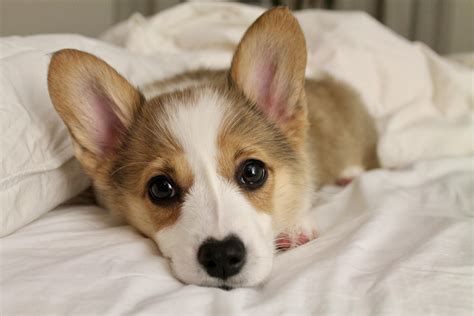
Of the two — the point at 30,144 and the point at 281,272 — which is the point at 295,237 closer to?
the point at 281,272

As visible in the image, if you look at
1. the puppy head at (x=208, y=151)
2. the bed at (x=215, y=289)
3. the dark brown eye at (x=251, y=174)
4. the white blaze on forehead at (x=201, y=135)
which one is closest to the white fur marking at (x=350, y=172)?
the bed at (x=215, y=289)

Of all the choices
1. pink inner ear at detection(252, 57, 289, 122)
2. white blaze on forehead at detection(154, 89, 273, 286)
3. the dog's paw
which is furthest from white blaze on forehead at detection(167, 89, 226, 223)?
the dog's paw

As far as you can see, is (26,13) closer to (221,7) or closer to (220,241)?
(221,7)

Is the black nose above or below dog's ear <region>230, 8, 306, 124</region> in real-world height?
below

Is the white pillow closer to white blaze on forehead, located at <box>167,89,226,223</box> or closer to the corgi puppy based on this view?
the corgi puppy

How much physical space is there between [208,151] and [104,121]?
0.53 metres

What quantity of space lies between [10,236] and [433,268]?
1290mm

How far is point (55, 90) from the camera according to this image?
1.58 m

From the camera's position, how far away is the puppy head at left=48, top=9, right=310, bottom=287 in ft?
4.58

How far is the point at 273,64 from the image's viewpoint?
1.84 metres

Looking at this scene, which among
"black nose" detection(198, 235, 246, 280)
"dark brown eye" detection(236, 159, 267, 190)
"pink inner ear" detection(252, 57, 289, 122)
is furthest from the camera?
"pink inner ear" detection(252, 57, 289, 122)

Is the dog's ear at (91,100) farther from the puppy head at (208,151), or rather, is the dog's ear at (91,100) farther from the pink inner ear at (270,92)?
the pink inner ear at (270,92)

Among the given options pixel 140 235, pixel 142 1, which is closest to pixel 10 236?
pixel 140 235

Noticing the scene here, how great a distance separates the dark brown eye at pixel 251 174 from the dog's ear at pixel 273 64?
0.32 m
